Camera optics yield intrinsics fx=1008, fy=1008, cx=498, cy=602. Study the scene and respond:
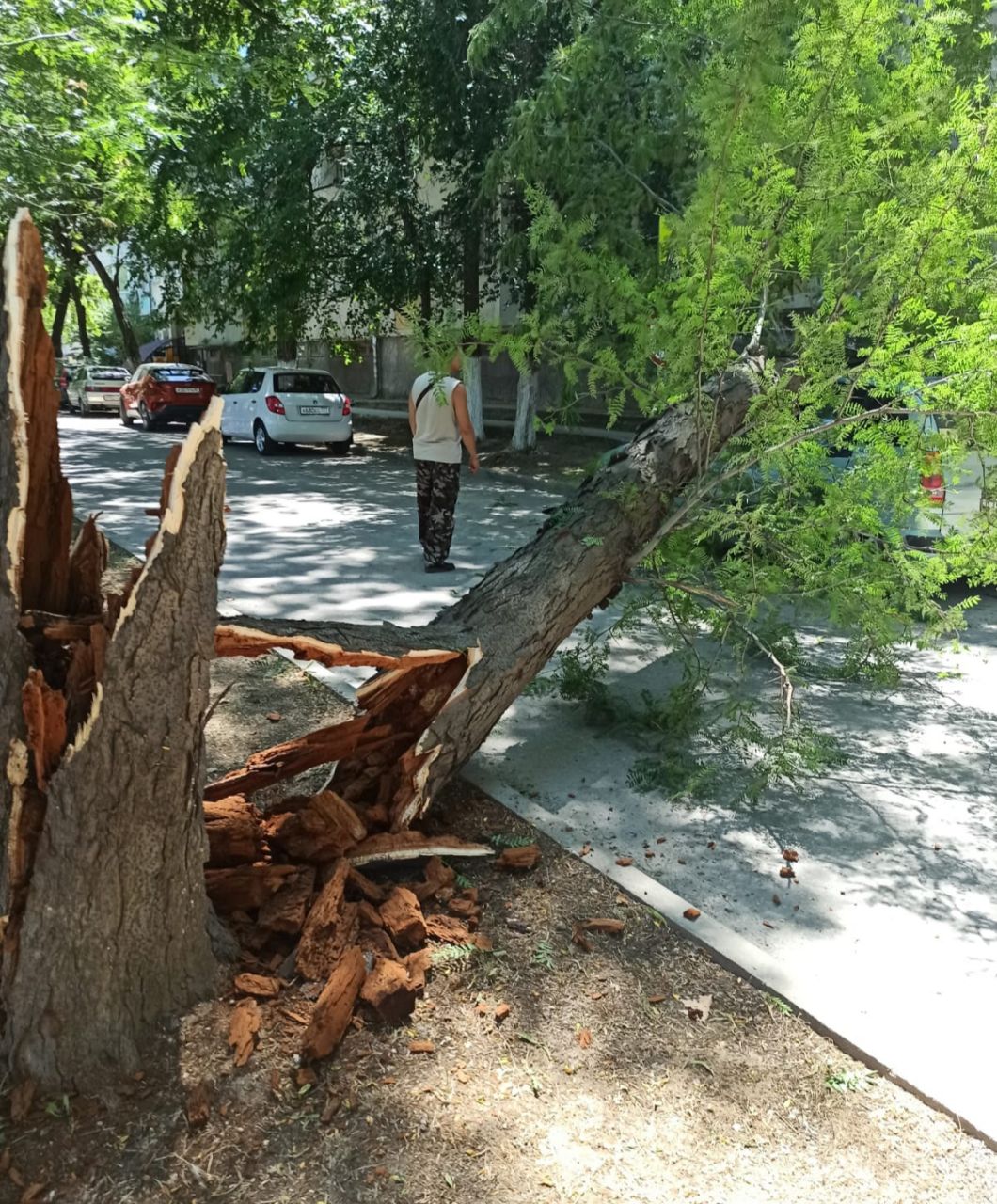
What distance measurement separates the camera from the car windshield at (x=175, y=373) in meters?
25.5

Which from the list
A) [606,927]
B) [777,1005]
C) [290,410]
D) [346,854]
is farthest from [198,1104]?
[290,410]

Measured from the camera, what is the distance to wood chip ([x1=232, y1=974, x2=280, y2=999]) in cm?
270

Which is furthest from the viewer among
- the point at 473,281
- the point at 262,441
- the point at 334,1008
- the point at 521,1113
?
the point at 262,441

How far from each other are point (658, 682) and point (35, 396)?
419cm

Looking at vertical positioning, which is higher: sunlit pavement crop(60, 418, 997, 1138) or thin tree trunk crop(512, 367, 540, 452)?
thin tree trunk crop(512, 367, 540, 452)

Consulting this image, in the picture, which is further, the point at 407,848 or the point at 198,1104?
the point at 407,848

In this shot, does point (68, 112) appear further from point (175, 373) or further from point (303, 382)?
point (175, 373)

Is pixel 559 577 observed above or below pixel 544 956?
above

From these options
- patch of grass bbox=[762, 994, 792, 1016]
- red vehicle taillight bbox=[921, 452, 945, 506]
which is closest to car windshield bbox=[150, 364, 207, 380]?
red vehicle taillight bbox=[921, 452, 945, 506]

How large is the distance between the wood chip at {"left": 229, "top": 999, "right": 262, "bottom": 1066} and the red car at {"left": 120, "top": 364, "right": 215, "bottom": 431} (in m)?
24.0

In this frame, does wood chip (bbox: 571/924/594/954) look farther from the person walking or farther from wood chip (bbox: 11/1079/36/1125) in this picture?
the person walking

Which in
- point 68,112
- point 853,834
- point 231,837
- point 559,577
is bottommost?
point 853,834

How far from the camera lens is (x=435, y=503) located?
8578 millimetres

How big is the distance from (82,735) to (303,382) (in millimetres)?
18600
